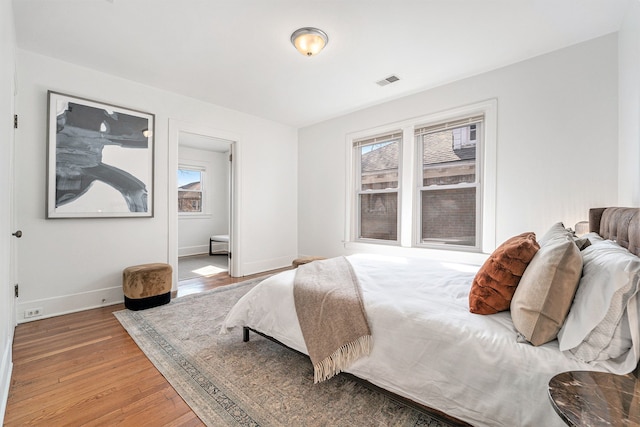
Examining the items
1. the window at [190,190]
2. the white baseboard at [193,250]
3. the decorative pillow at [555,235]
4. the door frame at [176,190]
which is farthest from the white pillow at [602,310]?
the window at [190,190]

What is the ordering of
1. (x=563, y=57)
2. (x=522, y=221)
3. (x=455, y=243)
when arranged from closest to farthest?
(x=563, y=57)
(x=522, y=221)
(x=455, y=243)

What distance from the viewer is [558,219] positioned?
2.63 metres

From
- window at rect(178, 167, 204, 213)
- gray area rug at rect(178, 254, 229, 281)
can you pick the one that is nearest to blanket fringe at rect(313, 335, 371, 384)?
gray area rug at rect(178, 254, 229, 281)

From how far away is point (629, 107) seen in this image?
2.01 m

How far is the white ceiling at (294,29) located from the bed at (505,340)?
171 cm

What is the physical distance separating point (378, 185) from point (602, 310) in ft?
10.8

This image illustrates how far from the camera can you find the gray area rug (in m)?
4.55

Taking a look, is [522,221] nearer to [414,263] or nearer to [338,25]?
[414,263]

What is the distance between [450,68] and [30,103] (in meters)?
4.31

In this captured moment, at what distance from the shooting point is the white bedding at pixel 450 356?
1.06 meters

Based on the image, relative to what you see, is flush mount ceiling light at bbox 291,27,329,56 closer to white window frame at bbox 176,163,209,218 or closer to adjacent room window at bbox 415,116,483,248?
adjacent room window at bbox 415,116,483,248

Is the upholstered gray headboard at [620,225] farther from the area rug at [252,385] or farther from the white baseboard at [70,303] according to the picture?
the white baseboard at [70,303]

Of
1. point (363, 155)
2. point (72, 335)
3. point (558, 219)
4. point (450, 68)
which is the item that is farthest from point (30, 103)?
point (558, 219)

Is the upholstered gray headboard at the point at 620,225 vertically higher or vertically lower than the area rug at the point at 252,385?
higher
